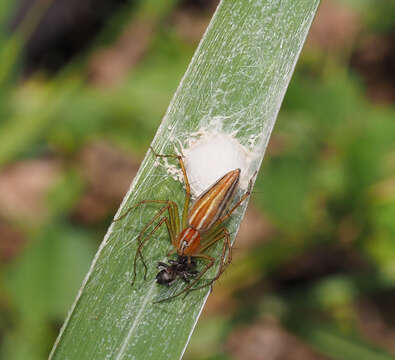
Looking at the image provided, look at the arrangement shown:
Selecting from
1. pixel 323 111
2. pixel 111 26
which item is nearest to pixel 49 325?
pixel 323 111

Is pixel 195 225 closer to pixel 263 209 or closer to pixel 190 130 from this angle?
pixel 190 130

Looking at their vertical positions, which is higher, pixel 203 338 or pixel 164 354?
pixel 164 354

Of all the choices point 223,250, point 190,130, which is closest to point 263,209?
point 223,250

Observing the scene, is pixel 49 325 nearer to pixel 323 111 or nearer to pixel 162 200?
pixel 162 200

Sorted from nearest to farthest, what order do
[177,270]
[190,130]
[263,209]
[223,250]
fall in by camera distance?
[190,130] → [177,270] → [223,250] → [263,209]

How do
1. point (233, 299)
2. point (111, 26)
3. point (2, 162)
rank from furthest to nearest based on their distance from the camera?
point (111, 26), point (233, 299), point (2, 162)

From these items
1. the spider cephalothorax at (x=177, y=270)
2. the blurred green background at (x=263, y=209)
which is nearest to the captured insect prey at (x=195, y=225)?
the spider cephalothorax at (x=177, y=270)
